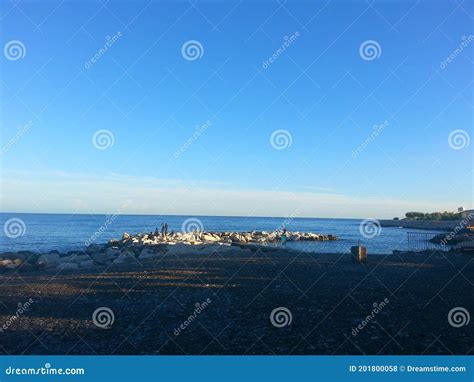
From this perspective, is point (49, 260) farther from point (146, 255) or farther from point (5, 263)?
point (146, 255)

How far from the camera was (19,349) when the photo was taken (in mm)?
8375

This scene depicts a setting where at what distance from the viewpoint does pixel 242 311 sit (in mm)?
10711

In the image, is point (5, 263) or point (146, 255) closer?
point (5, 263)

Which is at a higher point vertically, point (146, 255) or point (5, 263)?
point (146, 255)

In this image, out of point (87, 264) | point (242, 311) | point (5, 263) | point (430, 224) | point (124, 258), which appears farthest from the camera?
point (430, 224)

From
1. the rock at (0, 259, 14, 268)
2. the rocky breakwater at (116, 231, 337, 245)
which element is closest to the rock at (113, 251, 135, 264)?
the rock at (0, 259, 14, 268)

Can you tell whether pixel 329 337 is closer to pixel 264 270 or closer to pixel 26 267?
pixel 264 270

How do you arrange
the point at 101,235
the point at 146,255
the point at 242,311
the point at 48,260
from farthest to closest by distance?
the point at 101,235
the point at 146,255
the point at 48,260
the point at 242,311

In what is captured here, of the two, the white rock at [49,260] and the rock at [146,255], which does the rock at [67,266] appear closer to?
the white rock at [49,260]

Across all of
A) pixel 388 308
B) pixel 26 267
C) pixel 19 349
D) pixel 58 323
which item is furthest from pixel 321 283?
pixel 26 267

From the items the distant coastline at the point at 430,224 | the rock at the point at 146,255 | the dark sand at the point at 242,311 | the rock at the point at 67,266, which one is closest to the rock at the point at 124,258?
the rock at the point at 146,255

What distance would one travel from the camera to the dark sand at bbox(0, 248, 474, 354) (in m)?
8.27

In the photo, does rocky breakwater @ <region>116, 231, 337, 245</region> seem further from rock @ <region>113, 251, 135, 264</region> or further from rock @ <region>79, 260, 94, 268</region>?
rock @ <region>79, 260, 94, 268</region>

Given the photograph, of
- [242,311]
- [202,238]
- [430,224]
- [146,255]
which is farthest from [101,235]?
[430,224]
